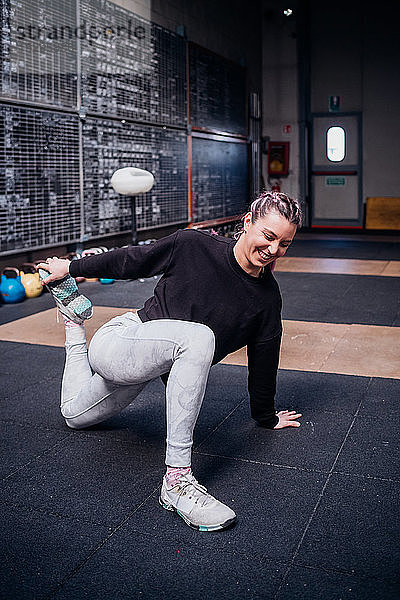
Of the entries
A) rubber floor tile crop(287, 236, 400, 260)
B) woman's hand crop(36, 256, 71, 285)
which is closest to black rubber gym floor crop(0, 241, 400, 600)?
woman's hand crop(36, 256, 71, 285)

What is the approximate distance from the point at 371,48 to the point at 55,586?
10431 mm

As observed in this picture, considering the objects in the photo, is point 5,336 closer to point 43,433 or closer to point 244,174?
point 43,433

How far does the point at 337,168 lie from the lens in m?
10.9

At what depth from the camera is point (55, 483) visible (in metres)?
2.16

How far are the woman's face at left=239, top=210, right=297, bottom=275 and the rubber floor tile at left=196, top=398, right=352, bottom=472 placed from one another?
2.36 feet

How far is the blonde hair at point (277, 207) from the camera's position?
1987 mm

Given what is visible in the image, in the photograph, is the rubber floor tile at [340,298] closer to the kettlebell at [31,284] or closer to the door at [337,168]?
the kettlebell at [31,284]

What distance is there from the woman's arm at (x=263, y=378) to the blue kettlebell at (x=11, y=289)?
3041 mm

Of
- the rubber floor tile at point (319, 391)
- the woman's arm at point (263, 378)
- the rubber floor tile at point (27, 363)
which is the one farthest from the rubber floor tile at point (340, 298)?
the woman's arm at point (263, 378)

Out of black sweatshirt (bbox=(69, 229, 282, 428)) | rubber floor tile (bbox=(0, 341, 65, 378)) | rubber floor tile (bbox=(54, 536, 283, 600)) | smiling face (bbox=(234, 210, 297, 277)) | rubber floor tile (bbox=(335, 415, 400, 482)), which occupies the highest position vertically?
smiling face (bbox=(234, 210, 297, 277))

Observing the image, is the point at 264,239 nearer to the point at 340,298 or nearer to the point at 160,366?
the point at 160,366

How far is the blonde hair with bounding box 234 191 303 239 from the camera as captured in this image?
199 cm

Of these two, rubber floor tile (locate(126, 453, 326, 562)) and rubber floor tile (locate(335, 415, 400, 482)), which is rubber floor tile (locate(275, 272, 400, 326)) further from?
rubber floor tile (locate(126, 453, 326, 562))

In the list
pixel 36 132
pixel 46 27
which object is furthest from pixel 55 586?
pixel 46 27
